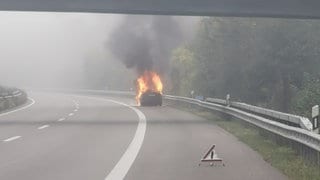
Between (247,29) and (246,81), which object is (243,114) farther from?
(247,29)

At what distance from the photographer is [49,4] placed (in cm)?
2658

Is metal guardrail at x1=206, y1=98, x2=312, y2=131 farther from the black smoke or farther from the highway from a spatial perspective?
the black smoke

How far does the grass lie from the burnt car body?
23.1 metres

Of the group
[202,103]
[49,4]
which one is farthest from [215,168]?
[202,103]

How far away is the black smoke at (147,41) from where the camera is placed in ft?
188

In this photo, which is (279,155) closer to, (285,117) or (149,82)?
(285,117)

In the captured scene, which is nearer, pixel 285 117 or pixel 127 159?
pixel 127 159

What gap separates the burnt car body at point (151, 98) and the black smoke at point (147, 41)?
38.9 feet

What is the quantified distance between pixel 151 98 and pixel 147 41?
15.9 meters

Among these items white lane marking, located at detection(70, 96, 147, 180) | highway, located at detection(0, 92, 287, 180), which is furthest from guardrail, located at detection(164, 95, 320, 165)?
white lane marking, located at detection(70, 96, 147, 180)

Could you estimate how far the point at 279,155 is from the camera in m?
12.8

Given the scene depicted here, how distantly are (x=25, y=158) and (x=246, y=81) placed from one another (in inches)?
1286

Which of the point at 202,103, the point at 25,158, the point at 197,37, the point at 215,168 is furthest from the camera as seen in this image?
the point at 197,37

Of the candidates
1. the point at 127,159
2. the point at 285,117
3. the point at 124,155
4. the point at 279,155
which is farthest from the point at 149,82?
the point at 127,159
